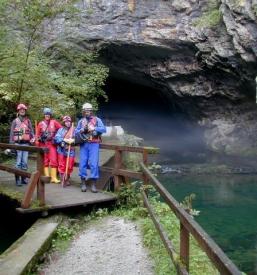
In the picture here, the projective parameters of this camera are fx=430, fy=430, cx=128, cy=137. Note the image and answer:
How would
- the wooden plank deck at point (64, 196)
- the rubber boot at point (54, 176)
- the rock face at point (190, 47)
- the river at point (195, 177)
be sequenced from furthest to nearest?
the rock face at point (190, 47) < the river at point (195, 177) < the rubber boot at point (54, 176) < the wooden plank deck at point (64, 196)

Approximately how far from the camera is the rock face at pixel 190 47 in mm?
20461

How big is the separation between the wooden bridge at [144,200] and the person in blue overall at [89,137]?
0.54m

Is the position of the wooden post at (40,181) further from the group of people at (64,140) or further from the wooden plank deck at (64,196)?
the group of people at (64,140)

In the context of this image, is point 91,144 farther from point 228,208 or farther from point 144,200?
point 228,208

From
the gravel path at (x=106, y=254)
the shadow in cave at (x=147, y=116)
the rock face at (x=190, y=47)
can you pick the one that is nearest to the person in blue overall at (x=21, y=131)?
the gravel path at (x=106, y=254)

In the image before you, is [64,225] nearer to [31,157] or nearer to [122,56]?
[31,157]

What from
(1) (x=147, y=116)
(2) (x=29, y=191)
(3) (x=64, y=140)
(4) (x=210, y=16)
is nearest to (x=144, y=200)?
(2) (x=29, y=191)

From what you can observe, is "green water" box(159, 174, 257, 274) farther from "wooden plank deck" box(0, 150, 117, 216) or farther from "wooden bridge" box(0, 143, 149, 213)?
"wooden plank deck" box(0, 150, 117, 216)

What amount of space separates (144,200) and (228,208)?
751 centimetres

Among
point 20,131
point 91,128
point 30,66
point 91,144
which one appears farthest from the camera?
point 30,66

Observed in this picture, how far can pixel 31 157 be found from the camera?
1283cm

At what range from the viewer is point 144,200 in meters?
7.05

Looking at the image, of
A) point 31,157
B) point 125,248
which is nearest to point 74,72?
point 31,157

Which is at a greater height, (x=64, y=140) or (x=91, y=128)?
(x=91, y=128)
